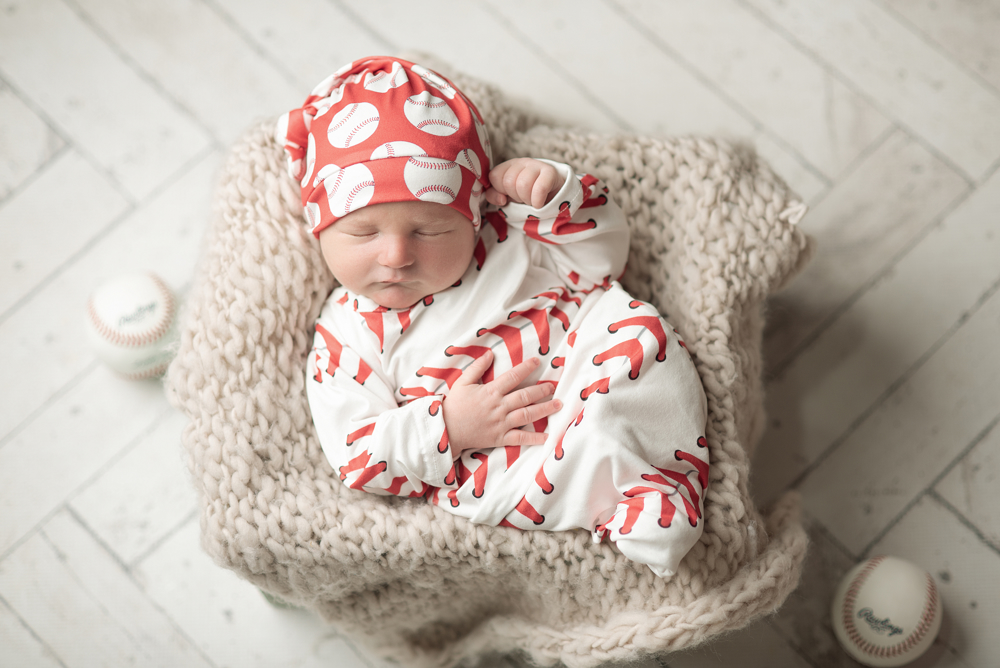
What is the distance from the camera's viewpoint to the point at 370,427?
0.90 m

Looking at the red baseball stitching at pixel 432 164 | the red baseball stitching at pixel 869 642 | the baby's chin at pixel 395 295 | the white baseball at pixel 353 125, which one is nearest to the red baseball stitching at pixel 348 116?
the white baseball at pixel 353 125

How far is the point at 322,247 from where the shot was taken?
0.91 m

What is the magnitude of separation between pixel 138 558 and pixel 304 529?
518 mm

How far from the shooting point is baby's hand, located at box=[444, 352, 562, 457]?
0.88 metres

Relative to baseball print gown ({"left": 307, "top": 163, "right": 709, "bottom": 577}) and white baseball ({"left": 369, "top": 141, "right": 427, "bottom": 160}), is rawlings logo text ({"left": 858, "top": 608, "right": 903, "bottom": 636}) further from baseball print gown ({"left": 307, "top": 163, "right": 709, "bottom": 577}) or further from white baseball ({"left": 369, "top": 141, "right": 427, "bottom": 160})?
white baseball ({"left": 369, "top": 141, "right": 427, "bottom": 160})

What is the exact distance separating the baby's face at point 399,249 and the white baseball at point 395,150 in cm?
6

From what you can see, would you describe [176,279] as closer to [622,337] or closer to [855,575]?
[622,337]

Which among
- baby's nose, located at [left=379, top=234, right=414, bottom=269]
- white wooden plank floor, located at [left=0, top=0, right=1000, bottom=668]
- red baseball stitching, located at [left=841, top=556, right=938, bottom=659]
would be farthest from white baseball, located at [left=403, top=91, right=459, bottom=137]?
red baseball stitching, located at [left=841, top=556, right=938, bottom=659]

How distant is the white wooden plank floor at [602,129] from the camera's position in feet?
3.86

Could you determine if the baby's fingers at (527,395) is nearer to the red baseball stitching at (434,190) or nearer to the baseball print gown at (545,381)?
the baseball print gown at (545,381)

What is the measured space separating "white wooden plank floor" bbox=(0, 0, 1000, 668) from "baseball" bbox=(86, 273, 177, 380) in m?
0.13

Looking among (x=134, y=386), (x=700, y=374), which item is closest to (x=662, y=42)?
(x=700, y=374)

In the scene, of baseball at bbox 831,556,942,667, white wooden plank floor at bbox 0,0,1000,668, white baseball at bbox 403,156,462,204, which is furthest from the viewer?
white wooden plank floor at bbox 0,0,1000,668

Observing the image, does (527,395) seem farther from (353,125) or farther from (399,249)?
(353,125)
